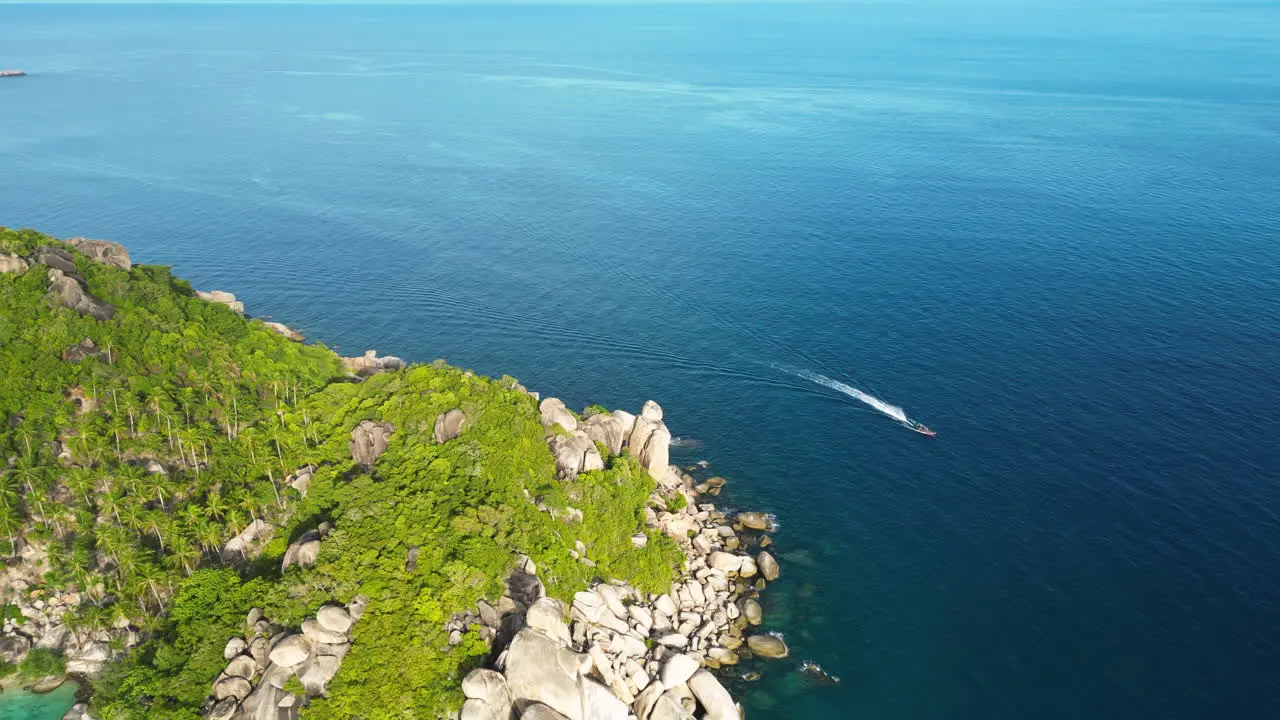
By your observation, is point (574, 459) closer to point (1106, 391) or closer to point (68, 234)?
point (1106, 391)

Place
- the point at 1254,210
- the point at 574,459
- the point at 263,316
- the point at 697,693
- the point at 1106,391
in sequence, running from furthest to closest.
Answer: the point at 1254,210
the point at 263,316
the point at 1106,391
the point at 574,459
the point at 697,693

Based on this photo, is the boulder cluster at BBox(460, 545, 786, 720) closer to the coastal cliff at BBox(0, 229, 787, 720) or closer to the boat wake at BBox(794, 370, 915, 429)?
the coastal cliff at BBox(0, 229, 787, 720)

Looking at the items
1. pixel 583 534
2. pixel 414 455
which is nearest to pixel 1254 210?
pixel 583 534

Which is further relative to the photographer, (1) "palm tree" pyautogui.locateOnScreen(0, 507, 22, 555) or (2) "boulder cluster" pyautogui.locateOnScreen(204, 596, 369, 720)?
(1) "palm tree" pyautogui.locateOnScreen(0, 507, 22, 555)

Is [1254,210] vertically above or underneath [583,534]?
above

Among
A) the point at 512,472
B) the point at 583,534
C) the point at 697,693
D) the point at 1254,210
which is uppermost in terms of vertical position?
the point at 1254,210

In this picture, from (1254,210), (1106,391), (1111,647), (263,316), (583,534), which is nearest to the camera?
(1111,647)

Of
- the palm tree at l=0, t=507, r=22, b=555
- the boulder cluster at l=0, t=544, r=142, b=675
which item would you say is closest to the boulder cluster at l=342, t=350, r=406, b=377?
the palm tree at l=0, t=507, r=22, b=555

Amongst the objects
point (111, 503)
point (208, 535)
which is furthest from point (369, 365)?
point (208, 535)

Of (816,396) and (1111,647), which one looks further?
(816,396)
